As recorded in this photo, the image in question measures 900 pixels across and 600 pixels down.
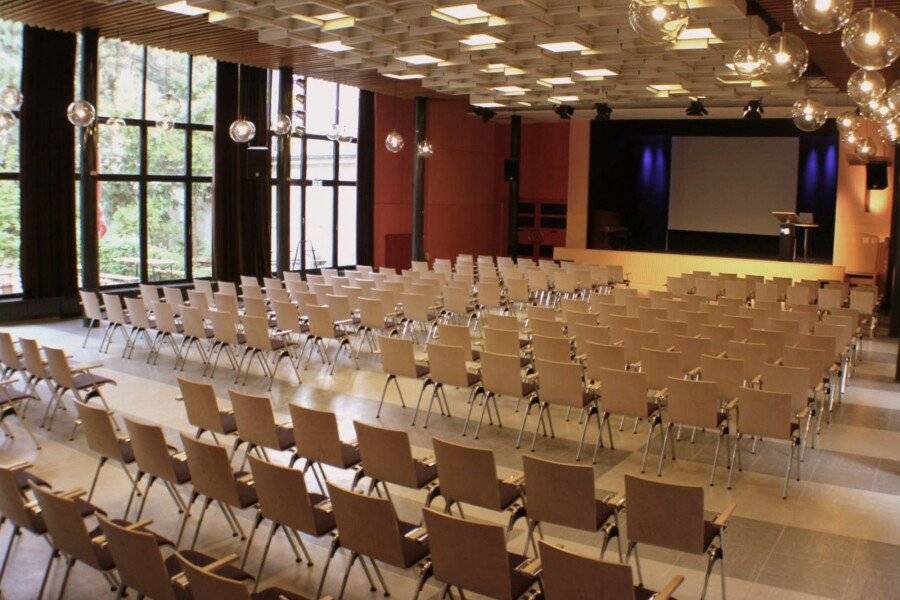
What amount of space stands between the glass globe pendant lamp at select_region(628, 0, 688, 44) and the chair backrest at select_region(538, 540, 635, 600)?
3.45 m

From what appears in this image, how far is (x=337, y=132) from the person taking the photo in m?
16.8

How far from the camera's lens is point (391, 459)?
221 inches

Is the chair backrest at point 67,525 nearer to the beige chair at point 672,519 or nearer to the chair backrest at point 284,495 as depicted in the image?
the chair backrest at point 284,495

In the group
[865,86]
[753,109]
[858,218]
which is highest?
[753,109]

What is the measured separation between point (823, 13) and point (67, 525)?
191 inches

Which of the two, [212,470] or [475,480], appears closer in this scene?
[212,470]

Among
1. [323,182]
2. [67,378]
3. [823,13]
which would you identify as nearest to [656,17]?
[823,13]

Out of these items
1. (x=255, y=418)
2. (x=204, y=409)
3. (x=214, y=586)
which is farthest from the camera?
(x=204, y=409)

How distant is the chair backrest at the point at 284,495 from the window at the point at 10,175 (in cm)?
1118

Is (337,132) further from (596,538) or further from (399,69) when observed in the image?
(596,538)

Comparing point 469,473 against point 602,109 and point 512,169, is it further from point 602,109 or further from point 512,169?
point 512,169

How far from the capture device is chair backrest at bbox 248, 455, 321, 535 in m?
4.71

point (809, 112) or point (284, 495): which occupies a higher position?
point (809, 112)

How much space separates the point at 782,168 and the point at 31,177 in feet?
63.7
